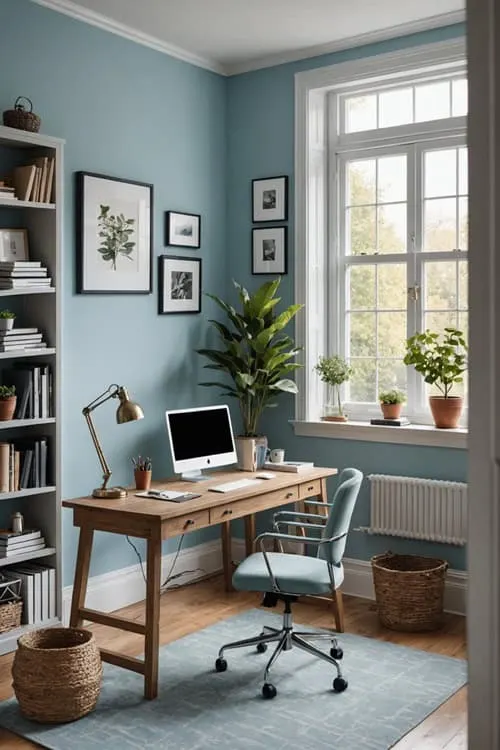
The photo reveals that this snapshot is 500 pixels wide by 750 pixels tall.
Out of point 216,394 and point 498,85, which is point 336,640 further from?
point 498,85

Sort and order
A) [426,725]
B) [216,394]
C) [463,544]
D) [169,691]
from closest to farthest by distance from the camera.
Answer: [426,725], [169,691], [463,544], [216,394]

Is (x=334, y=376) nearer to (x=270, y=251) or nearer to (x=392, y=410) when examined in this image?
(x=392, y=410)

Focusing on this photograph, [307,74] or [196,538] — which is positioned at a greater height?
[307,74]

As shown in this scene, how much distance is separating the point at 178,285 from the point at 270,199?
2.53 ft

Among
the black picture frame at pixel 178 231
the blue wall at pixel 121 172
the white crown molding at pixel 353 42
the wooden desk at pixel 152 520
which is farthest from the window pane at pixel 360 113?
the wooden desk at pixel 152 520

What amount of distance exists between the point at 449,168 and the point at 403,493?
1.77 meters

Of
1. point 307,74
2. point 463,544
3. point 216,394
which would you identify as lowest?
point 463,544

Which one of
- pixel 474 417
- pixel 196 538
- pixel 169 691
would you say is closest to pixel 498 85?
pixel 474 417

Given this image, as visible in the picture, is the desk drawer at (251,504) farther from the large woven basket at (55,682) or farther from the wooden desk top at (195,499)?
the large woven basket at (55,682)

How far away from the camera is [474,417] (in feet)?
4.58

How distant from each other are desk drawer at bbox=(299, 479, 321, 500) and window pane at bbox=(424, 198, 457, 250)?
1.44m

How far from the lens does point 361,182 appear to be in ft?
16.4

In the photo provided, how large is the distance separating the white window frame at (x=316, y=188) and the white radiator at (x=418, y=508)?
0.28m

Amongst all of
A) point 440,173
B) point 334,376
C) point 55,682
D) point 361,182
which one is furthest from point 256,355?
point 55,682
